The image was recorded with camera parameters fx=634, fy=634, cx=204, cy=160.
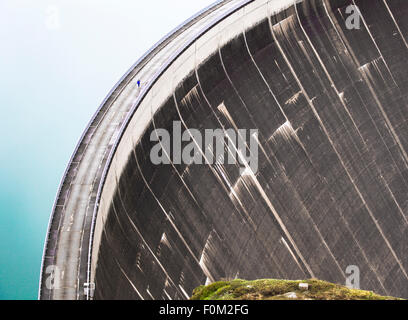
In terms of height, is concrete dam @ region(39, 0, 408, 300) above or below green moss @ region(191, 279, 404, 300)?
above

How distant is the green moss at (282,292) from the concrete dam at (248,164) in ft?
11.5

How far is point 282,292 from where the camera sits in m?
11.7

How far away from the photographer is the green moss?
1132 centimetres

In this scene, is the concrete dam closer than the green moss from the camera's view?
No

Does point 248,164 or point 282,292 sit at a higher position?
point 248,164

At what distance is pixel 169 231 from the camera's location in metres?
17.5

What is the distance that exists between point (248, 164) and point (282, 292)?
911 centimetres

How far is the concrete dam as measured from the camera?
16188 millimetres

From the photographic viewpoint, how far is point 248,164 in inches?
806

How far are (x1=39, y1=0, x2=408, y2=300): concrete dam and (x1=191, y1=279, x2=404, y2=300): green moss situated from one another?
11.5 feet

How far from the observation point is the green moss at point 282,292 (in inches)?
446

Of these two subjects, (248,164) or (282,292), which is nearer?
(282,292)

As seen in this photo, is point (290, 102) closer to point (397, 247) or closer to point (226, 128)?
point (226, 128)

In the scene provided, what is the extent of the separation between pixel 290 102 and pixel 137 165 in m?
7.53
